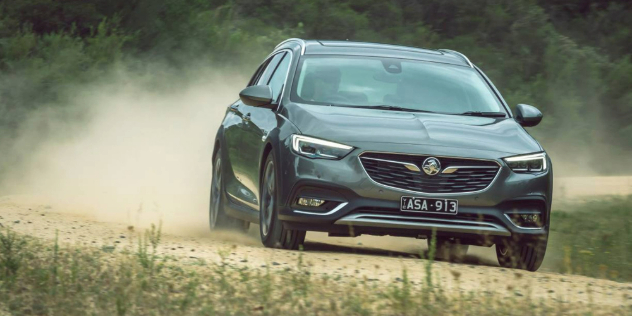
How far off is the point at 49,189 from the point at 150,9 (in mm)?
9280

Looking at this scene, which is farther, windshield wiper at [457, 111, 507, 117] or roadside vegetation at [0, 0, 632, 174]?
roadside vegetation at [0, 0, 632, 174]

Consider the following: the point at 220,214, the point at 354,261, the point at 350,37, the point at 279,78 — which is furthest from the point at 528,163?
the point at 350,37

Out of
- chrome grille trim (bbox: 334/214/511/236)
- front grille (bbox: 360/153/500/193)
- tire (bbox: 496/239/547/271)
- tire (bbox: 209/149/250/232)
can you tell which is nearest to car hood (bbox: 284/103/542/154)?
front grille (bbox: 360/153/500/193)

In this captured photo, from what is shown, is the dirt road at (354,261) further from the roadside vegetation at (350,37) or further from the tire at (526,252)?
the roadside vegetation at (350,37)

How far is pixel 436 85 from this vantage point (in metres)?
10.2

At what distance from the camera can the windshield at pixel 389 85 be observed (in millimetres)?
9836

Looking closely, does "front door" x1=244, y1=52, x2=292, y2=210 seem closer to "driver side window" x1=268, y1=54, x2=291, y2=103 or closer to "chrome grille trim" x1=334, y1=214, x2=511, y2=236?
"driver side window" x1=268, y1=54, x2=291, y2=103

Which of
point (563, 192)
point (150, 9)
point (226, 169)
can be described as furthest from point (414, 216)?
point (150, 9)

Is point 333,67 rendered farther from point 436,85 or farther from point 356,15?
point 356,15

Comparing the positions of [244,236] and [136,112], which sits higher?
[136,112]

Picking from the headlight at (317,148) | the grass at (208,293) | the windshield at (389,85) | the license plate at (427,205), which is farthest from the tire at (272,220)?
the grass at (208,293)

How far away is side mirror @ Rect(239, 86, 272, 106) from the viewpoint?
9781 millimetres

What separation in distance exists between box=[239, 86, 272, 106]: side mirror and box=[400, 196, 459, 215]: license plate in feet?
5.42

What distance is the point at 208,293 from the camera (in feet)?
21.9
